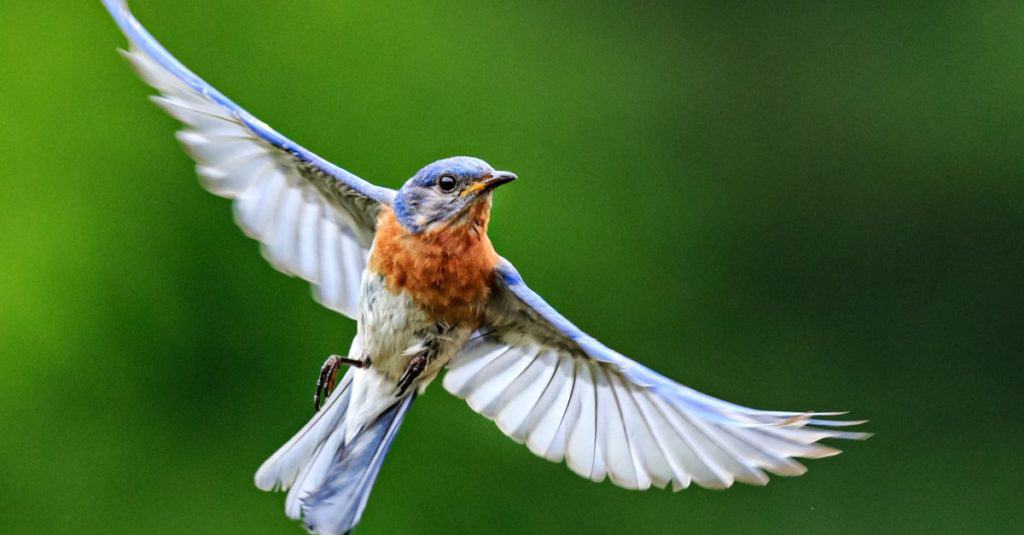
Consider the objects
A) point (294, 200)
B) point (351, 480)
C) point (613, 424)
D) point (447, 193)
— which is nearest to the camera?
point (447, 193)

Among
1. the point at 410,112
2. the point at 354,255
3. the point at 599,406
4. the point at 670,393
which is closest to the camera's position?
the point at 670,393

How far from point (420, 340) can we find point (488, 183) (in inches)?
16.6


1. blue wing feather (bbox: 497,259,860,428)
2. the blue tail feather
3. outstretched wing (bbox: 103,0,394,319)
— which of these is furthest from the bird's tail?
blue wing feather (bbox: 497,259,860,428)

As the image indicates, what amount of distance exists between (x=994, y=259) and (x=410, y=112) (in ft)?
10.7

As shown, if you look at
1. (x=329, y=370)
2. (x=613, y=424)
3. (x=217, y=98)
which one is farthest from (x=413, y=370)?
(x=217, y=98)

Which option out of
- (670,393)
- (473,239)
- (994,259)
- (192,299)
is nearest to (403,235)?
(473,239)

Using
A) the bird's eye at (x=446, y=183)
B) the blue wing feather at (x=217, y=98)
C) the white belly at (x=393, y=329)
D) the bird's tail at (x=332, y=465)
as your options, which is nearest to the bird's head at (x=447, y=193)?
the bird's eye at (x=446, y=183)

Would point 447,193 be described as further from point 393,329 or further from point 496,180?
point 393,329

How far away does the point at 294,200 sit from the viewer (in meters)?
3.83

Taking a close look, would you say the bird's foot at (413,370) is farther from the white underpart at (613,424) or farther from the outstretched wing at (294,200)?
the outstretched wing at (294,200)

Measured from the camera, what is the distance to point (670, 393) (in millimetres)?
3225

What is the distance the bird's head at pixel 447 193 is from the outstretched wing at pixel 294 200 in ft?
0.95

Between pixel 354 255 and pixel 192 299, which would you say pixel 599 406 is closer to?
pixel 354 255

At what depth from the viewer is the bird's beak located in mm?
3182
